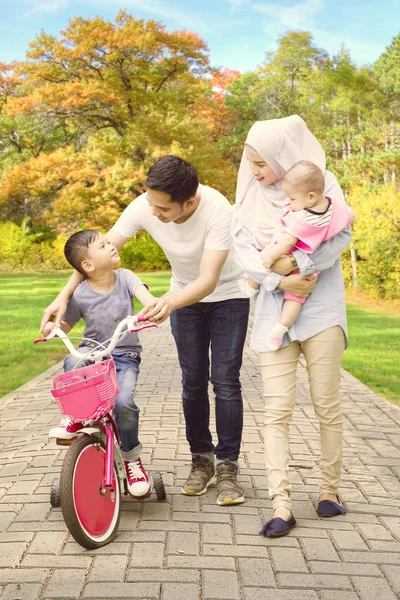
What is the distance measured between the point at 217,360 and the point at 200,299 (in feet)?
1.54

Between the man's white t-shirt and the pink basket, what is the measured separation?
3.07 feet

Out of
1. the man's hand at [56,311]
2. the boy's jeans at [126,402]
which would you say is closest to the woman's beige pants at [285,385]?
the boy's jeans at [126,402]

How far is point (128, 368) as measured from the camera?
13.6ft

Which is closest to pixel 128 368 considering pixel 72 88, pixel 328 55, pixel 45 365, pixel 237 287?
pixel 237 287

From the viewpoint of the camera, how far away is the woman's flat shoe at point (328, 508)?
4.25 m

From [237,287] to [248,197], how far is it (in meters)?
0.63

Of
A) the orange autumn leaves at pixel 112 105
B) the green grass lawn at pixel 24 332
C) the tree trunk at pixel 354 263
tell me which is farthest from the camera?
the orange autumn leaves at pixel 112 105

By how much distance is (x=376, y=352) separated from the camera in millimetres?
11891

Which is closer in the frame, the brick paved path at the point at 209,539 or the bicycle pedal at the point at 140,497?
the brick paved path at the point at 209,539

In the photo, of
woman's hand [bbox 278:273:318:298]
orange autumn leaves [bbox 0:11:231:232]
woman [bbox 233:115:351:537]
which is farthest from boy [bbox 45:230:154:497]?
orange autumn leaves [bbox 0:11:231:232]

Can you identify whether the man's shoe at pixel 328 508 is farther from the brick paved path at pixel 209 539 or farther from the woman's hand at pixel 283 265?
the woman's hand at pixel 283 265

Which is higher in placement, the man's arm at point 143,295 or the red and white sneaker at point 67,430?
the man's arm at point 143,295

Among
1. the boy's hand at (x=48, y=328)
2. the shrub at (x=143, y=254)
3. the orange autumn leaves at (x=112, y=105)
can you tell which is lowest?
the shrub at (x=143, y=254)

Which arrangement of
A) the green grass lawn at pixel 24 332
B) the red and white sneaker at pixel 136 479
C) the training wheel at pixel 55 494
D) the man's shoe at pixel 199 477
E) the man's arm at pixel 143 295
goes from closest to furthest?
the man's arm at pixel 143 295, the red and white sneaker at pixel 136 479, the training wheel at pixel 55 494, the man's shoe at pixel 199 477, the green grass lawn at pixel 24 332
